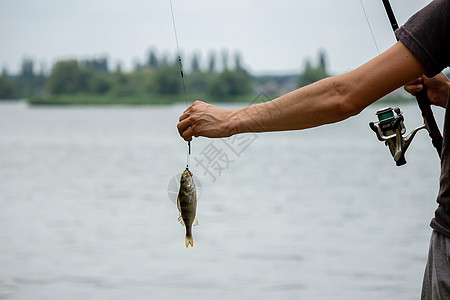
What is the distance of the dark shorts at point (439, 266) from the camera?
Result: 7.71ft

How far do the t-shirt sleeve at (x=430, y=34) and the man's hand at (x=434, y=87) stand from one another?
25.7 inches

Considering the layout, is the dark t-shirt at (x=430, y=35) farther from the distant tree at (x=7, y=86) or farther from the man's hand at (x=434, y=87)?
the distant tree at (x=7, y=86)

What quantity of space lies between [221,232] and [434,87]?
9.89m

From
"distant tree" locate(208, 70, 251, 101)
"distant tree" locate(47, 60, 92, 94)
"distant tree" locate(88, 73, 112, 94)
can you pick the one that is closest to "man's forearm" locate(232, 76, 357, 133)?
"distant tree" locate(208, 70, 251, 101)

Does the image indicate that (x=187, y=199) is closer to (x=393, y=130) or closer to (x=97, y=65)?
(x=393, y=130)

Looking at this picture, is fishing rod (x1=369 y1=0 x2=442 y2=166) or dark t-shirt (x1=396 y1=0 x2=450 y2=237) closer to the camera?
dark t-shirt (x1=396 y1=0 x2=450 y2=237)

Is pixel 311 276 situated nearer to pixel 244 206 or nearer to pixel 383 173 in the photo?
pixel 244 206

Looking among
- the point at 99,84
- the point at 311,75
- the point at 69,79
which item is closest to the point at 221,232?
the point at 311,75

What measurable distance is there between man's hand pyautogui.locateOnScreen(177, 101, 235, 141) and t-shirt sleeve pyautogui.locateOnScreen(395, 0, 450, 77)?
2.25ft

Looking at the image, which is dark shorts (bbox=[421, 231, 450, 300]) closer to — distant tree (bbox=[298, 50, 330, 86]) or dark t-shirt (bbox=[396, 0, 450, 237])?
dark t-shirt (bbox=[396, 0, 450, 237])

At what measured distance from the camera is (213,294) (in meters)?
8.65

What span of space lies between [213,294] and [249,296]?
0.51 m

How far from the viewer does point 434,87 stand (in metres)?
2.81

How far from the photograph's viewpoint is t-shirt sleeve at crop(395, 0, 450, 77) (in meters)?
2.06
